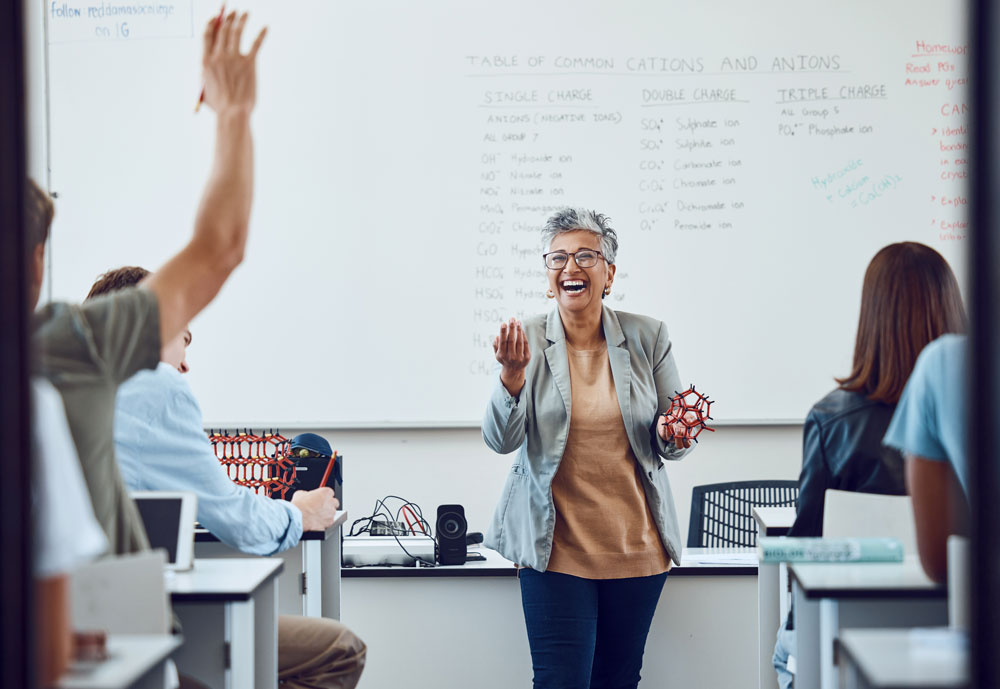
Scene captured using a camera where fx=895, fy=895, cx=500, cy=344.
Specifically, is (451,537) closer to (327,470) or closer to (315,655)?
(327,470)

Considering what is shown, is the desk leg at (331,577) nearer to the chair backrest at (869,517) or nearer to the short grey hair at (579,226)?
the short grey hair at (579,226)

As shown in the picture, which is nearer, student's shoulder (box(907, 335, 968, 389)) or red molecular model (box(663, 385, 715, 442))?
student's shoulder (box(907, 335, 968, 389))

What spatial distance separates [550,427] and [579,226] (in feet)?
1.66

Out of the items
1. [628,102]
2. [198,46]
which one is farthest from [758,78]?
[198,46]

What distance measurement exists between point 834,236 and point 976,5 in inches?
97.4

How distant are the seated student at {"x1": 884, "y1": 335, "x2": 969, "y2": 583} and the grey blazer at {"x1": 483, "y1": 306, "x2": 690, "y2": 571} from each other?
0.91m

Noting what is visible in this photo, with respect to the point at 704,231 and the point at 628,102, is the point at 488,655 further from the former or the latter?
the point at 628,102

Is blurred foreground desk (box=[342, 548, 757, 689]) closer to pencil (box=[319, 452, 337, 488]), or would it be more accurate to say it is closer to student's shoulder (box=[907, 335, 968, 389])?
pencil (box=[319, 452, 337, 488])

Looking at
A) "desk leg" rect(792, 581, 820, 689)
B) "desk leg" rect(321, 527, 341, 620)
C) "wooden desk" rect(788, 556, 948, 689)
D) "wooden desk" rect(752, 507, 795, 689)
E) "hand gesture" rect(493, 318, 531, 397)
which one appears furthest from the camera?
"desk leg" rect(321, 527, 341, 620)

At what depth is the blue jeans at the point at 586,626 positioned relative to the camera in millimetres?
2053

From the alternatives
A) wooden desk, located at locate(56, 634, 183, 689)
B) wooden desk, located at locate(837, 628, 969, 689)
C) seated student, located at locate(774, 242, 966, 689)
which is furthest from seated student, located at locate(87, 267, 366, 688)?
wooden desk, located at locate(837, 628, 969, 689)

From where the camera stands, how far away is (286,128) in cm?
334

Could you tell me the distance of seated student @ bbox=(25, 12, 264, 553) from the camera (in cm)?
106

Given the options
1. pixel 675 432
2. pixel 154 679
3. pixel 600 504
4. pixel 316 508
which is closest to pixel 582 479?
pixel 600 504
